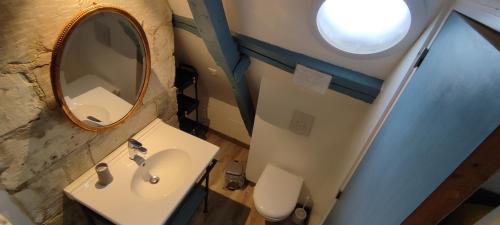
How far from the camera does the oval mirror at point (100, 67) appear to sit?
1091 mm

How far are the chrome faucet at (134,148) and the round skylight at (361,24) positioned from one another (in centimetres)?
120

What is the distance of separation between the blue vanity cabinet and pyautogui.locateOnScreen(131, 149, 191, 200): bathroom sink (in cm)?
101

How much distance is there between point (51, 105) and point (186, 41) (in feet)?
3.18

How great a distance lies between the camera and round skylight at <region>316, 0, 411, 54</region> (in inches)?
46.6

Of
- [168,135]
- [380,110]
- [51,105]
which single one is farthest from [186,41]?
[380,110]

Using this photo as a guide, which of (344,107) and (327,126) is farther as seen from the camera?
(327,126)

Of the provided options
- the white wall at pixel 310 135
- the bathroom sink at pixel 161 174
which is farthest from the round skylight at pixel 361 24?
the bathroom sink at pixel 161 174

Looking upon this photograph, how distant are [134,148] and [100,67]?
0.51m

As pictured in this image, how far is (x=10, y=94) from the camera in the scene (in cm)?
95

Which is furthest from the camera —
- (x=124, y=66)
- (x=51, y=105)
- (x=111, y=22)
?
(x=124, y=66)

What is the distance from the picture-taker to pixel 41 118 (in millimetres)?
1090

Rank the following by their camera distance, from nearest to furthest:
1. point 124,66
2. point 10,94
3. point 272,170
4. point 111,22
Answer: point 10,94 → point 111,22 → point 124,66 → point 272,170

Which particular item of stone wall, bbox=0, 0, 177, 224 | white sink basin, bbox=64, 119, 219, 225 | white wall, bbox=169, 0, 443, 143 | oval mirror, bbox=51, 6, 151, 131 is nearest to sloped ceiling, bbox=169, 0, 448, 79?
white wall, bbox=169, 0, 443, 143

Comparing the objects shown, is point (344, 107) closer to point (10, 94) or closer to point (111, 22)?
point (111, 22)
